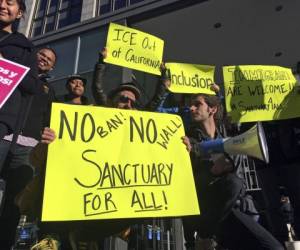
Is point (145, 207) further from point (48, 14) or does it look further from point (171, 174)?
point (48, 14)

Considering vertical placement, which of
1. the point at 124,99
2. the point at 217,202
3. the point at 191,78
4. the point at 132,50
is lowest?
the point at 217,202

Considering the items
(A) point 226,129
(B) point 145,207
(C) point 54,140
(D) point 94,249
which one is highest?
(A) point 226,129

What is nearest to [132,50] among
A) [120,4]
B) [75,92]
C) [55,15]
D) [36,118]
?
[75,92]

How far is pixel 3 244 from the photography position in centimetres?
211

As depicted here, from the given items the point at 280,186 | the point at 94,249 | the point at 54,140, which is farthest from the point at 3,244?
the point at 280,186

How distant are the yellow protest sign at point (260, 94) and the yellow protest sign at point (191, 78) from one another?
0.18 metres

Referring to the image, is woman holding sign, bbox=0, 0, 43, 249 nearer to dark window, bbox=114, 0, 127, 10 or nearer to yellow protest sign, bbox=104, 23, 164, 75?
yellow protest sign, bbox=104, 23, 164, 75

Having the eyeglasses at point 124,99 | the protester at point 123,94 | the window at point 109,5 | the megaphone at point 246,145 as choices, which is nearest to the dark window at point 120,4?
the window at point 109,5

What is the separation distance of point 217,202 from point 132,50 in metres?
1.88

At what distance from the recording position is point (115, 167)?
1977 millimetres

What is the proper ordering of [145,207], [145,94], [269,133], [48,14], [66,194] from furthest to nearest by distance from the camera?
1. [48,14]
2. [145,94]
3. [269,133]
4. [145,207]
5. [66,194]

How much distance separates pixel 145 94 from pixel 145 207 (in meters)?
6.97

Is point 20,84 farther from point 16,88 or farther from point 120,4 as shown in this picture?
point 120,4

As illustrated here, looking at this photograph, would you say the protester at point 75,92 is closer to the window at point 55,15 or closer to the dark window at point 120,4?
the dark window at point 120,4
